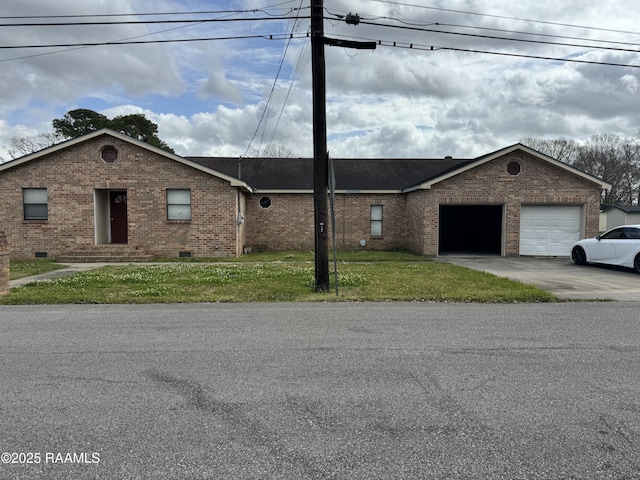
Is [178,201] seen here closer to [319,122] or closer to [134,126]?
[319,122]

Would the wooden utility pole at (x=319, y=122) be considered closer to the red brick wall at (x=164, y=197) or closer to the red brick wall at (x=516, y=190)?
the red brick wall at (x=164, y=197)

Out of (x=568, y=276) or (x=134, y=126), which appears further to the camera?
(x=134, y=126)

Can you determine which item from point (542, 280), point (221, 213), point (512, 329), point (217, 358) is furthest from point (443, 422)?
point (221, 213)

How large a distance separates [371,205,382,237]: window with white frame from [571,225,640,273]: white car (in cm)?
912

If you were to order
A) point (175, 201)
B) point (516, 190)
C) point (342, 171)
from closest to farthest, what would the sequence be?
point (175, 201) → point (516, 190) → point (342, 171)

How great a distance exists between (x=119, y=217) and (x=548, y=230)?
18.7 m

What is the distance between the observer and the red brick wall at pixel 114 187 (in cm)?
1792

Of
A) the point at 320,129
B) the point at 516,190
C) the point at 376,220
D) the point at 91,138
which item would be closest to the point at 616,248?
the point at 516,190

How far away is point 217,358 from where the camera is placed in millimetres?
5078

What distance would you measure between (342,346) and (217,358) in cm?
153

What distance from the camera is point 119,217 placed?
19.7 metres

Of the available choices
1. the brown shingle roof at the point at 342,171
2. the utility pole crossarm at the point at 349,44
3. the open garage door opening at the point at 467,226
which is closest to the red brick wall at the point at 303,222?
the brown shingle roof at the point at 342,171

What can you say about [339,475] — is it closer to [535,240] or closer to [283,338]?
[283,338]

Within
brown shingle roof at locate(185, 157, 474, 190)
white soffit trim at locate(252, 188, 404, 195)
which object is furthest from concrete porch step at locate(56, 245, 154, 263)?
brown shingle roof at locate(185, 157, 474, 190)
